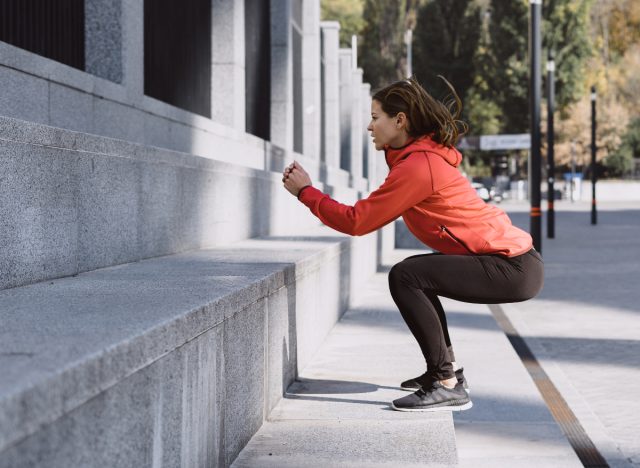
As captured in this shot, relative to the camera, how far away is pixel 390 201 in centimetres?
481

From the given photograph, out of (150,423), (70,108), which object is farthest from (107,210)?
(150,423)

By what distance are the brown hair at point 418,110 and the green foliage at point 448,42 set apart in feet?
222

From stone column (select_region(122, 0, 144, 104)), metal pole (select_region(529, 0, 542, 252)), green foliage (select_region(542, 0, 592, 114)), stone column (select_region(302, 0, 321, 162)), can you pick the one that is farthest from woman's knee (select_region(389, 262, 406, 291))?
green foliage (select_region(542, 0, 592, 114))

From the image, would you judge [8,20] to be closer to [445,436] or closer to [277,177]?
[445,436]

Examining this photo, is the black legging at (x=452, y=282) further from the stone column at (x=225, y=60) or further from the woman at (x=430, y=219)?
the stone column at (x=225, y=60)

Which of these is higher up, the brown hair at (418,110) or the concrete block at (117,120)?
the concrete block at (117,120)

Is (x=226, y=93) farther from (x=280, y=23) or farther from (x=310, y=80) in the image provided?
(x=310, y=80)

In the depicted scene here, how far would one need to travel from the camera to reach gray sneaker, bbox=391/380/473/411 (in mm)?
5031

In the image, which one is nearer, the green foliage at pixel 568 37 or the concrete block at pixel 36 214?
the concrete block at pixel 36 214

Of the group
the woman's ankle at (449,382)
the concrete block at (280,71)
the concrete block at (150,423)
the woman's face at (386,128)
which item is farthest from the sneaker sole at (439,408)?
the concrete block at (280,71)

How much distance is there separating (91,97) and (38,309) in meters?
3.89

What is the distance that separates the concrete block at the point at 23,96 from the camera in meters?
5.73

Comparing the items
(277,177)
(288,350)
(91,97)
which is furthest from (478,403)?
(277,177)

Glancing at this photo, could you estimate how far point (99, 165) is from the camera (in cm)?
525
